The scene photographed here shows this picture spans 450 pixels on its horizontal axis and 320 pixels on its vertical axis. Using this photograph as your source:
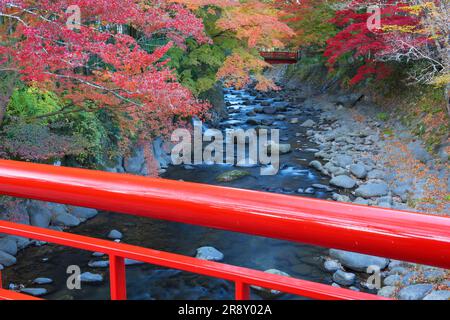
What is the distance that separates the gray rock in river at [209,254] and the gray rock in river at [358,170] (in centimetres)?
513

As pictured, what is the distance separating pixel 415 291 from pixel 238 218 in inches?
211

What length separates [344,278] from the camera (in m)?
6.05

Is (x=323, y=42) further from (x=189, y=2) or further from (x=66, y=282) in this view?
(x=66, y=282)

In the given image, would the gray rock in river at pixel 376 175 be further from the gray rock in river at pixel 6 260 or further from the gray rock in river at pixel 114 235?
the gray rock in river at pixel 6 260

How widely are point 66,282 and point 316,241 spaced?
5.59 metres

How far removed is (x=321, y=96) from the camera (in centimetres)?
2053

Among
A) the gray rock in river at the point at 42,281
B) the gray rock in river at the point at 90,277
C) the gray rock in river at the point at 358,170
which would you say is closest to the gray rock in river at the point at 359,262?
the gray rock in river at the point at 90,277

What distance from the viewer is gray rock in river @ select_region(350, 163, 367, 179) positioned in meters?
10.5

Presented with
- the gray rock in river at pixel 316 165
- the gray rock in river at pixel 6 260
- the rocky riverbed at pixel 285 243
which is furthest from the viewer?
the gray rock in river at pixel 316 165

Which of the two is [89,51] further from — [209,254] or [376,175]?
[376,175]

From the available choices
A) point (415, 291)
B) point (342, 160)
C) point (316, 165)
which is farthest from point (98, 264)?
point (342, 160)

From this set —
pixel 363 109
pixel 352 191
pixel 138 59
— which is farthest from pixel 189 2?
pixel 363 109

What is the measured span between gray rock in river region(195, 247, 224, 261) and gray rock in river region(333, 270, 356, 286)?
1731mm

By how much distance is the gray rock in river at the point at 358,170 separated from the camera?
10.5 meters
